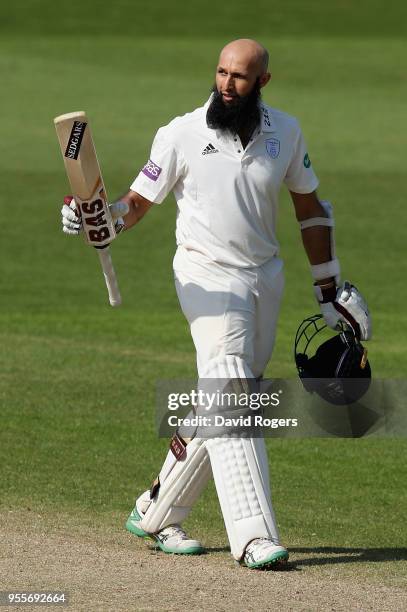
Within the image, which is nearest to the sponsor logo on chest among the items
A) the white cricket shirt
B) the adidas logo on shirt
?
the white cricket shirt

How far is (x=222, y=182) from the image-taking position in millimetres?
6785

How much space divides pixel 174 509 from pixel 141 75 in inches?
1112

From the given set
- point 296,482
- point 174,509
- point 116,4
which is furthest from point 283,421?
point 116,4

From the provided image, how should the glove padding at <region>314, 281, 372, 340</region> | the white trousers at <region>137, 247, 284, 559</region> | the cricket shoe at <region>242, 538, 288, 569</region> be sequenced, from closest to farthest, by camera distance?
1. the cricket shoe at <region>242, 538, 288, 569</region>
2. the white trousers at <region>137, 247, 284, 559</region>
3. the glove padding at <region>314, 281, 372, 340</region>

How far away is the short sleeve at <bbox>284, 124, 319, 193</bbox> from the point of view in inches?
277

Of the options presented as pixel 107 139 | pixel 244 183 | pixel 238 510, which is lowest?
pixel 107 139

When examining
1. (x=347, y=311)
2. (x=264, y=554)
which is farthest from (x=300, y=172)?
(x=264, y=554)

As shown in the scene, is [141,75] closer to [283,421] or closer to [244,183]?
[283,421]

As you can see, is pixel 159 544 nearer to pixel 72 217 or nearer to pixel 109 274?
pixel 109 274

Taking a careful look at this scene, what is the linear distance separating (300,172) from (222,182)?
18.8 inches

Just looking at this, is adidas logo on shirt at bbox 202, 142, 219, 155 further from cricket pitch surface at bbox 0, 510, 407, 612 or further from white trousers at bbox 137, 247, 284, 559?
cricket pitch surface at bbox 0, 510, 407, 612

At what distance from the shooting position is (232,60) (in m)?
6.82

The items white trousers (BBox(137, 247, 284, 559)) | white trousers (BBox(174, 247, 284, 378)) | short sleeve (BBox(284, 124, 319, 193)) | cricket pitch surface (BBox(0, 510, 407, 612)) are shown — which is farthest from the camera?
short sleeve (BBox(284, 124, 319, 193))

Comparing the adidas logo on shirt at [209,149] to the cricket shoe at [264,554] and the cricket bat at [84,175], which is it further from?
the cricket shoe at [264,554]
